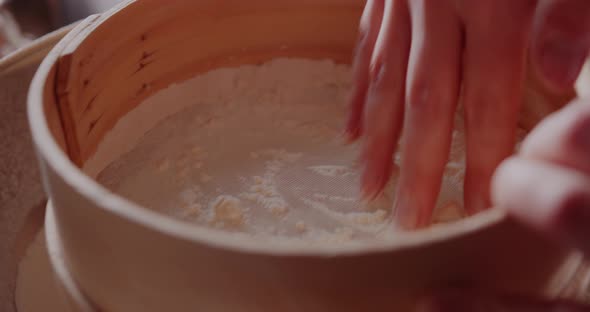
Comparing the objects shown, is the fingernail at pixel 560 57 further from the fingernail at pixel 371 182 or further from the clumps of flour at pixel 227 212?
the clumps of flour at pixel 227 212

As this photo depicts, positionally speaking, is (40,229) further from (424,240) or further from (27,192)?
(424,240)

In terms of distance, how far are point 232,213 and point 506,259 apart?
0.31 m

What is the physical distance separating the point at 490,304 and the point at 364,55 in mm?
330

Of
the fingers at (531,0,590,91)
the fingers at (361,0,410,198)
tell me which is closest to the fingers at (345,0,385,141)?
the fingers at (361,0,410,198)

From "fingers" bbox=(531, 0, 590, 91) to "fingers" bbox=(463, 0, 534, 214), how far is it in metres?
0.06

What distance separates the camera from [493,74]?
1.59 feet

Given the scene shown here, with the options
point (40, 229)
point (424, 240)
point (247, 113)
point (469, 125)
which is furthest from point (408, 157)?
point (40, 229)

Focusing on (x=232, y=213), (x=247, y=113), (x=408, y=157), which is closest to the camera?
(x=408, y=157)

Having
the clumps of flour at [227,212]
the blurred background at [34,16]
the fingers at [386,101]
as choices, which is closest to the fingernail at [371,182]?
the fingers at [386,101]

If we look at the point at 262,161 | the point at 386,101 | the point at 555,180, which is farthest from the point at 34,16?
the point at 555,180

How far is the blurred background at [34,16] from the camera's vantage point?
1.21 m

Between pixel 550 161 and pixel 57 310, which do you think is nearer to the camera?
pixel 550 161

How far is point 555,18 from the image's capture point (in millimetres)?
407

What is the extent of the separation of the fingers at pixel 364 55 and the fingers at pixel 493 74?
0.13 metres
